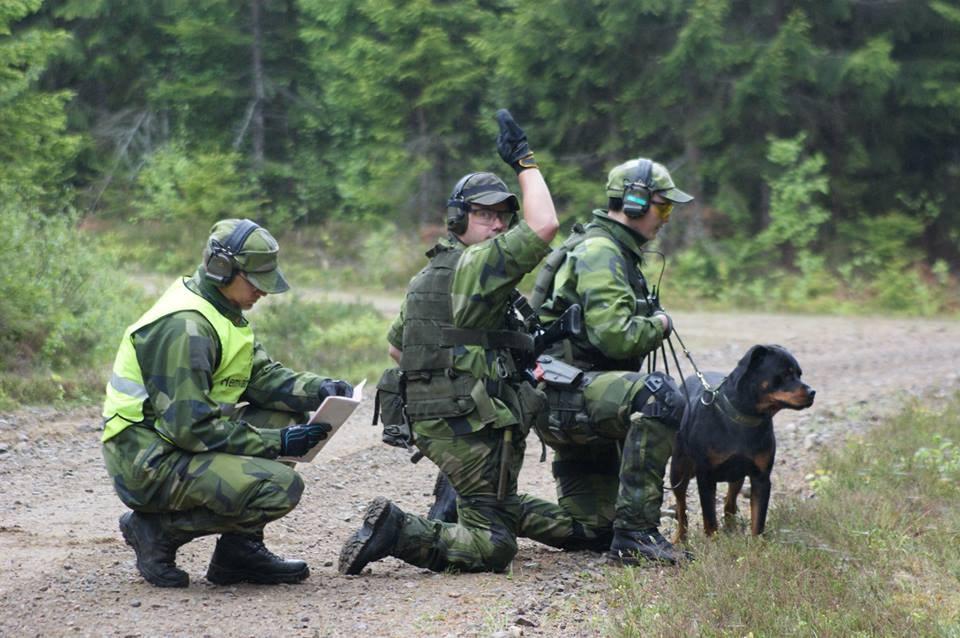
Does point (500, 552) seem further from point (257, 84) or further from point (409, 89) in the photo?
point (257, 84)

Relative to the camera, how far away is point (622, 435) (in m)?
6.73

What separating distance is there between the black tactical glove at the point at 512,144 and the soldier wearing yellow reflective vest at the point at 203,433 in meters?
1.20

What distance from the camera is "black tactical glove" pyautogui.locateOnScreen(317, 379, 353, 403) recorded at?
6.37 metres

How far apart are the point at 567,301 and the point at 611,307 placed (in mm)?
445

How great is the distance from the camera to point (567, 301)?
22.4 ft

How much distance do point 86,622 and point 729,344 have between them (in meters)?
12.2

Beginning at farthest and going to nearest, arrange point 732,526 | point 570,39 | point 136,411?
point 570,39, point 732,526, point 136,411

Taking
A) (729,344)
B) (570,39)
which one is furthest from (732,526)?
(570,39)

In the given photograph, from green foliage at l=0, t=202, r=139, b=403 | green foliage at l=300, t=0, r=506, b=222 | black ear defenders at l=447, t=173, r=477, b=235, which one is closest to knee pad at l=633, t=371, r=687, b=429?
black ear defenders at l=447, t=173, r=477, b=235

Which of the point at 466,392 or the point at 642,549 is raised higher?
the point at 466,392

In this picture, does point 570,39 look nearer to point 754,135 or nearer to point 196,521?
point 754,135

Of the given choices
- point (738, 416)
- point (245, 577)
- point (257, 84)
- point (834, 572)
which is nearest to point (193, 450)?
point (245, 577)

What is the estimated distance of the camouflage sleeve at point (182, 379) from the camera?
5691mm

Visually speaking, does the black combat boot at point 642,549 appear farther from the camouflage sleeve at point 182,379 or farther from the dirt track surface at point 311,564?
the camouflage sleeve at point 182,379
